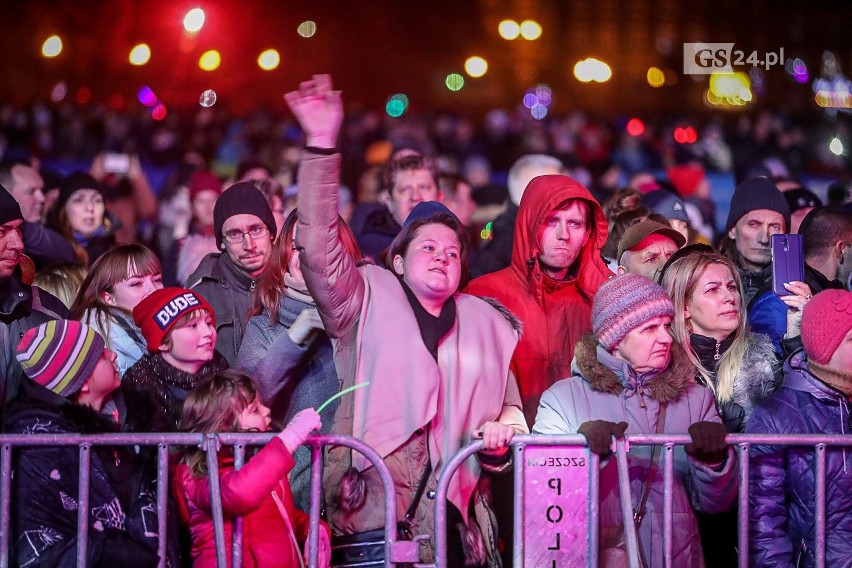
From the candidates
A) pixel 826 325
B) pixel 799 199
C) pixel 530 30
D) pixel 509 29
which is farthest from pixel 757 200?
pixel 530 30

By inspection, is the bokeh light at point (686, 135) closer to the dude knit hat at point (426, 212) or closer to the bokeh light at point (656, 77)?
the bokeh light at point (656, 77)

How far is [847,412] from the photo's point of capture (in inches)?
175

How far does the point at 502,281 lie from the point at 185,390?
168 cm

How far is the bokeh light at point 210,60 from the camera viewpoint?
17.9 meters

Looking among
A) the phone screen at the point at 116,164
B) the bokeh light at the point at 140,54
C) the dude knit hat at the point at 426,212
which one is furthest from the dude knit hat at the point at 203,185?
the bokeh light at the point at 140,54

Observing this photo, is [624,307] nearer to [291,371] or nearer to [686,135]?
[291,371]

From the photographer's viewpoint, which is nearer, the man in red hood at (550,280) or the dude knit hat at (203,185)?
the man in red hood at (550,280)

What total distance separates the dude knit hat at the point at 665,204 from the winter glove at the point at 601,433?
334 cm

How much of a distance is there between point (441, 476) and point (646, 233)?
7.77 ft

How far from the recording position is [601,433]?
13.4ft

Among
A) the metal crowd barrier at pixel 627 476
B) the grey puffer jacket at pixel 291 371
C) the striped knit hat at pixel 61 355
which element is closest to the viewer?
the metal crowd barrier at pixel 627 476

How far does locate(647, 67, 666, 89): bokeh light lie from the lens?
20.4 meters

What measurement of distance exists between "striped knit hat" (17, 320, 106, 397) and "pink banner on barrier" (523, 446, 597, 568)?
5.89 feet

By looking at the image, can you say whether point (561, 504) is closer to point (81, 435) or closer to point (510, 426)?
point (510, 426)
